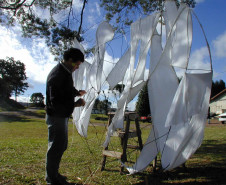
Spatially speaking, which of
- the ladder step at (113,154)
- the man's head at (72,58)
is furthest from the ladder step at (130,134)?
the man's head at (72,58)

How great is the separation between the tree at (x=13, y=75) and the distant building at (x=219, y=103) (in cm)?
4446

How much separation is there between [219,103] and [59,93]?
3363 cm

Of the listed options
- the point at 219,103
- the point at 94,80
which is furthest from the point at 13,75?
the point at 94,80

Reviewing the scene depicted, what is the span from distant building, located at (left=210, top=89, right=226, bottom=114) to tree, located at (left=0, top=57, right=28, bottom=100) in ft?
146

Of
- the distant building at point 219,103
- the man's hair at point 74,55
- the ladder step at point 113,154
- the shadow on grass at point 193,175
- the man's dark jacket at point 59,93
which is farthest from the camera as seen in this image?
the distant building at point 219,103

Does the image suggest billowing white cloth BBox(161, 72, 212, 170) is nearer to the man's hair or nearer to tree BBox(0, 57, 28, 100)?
the man's hair

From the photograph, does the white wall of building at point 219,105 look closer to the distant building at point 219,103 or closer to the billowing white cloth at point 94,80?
the distant building at point 219,103

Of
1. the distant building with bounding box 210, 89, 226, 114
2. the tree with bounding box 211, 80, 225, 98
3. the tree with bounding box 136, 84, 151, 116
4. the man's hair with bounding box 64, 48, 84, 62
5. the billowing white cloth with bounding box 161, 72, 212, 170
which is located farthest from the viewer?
the tree with bounding box 211, 80, 225, 98

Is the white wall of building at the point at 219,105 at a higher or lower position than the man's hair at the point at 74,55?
lower

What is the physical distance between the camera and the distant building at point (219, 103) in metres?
30.4

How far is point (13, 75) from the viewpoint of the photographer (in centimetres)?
5378

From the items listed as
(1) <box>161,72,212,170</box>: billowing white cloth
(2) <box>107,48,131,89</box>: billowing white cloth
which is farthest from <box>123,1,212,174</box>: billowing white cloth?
(2) <box>107,48,131,89</box>: billowing white cloth

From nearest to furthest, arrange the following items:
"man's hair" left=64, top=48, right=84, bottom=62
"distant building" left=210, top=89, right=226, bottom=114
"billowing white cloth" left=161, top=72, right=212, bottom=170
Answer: "billowing white cloth" left=161, top=72, right=212, bottom=170
"man's hair" left=64, top=48, right=84, bottom=62
"distant building" left=210, top=89, right=226, bottom=114

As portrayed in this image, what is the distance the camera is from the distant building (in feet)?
99.9
